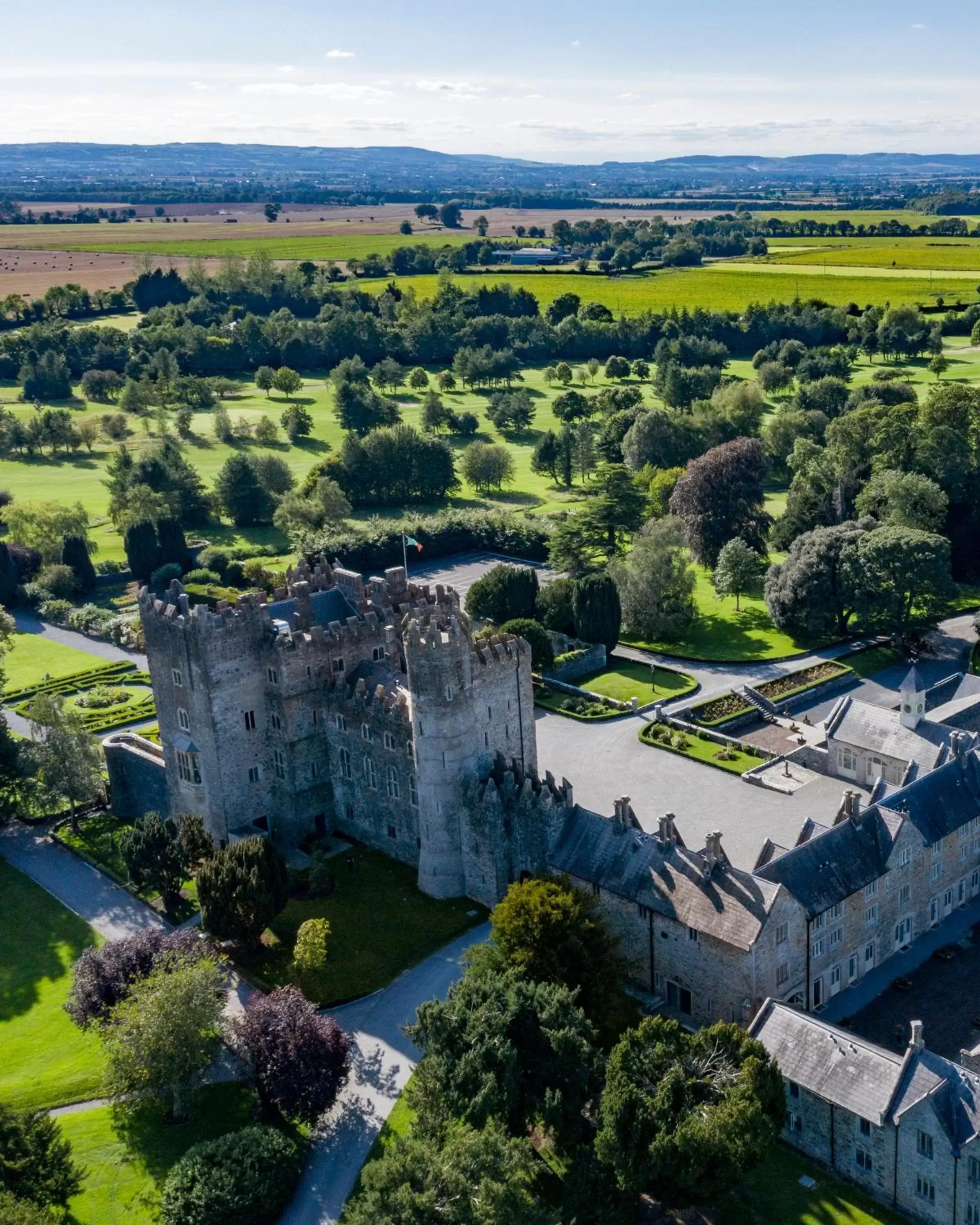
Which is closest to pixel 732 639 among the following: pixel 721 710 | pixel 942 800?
pixel 721 710

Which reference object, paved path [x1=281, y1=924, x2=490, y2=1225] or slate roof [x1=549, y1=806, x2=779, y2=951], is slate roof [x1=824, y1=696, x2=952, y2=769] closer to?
slate roof [x1=549, y1=806, x2=779, y2=951]

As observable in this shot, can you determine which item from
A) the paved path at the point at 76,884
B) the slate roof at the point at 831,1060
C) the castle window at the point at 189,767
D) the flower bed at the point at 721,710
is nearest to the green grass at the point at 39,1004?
the paved path at the point at 76,884

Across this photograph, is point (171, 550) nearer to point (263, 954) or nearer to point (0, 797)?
point (0, 797)

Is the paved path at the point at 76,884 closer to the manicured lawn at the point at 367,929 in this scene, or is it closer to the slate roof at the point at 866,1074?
the manicured lawn at the point at 367,929

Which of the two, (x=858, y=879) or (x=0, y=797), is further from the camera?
(x=0, y=797)

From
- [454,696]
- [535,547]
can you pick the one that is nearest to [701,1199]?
[454,696]

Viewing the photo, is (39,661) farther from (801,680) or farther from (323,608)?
(801,680)
